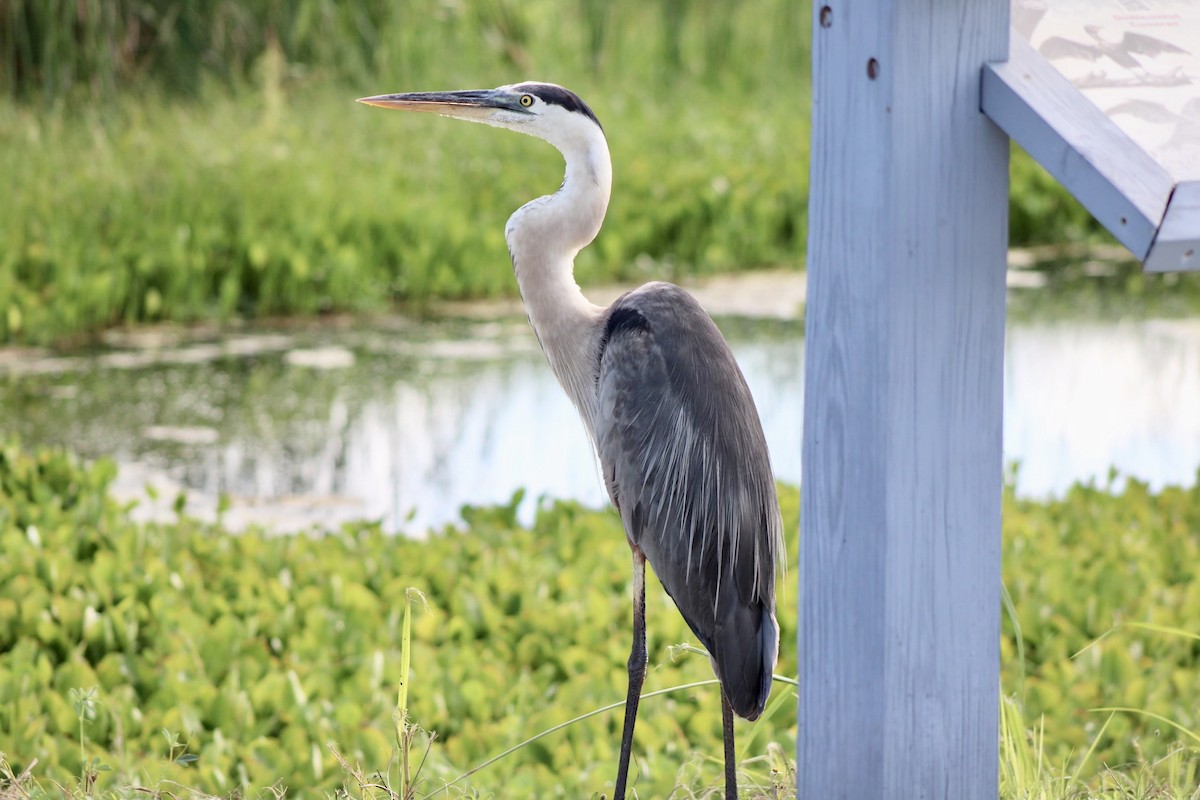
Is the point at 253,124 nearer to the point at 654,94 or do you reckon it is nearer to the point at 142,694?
the point at 654,94

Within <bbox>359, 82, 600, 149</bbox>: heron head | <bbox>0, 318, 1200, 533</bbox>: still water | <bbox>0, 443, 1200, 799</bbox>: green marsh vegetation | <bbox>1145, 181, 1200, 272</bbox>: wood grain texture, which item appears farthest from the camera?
<bbox>0, 318, 1200, 533</bbox>: still water

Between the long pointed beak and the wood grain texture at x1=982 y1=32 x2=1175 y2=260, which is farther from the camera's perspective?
the long pointed beak

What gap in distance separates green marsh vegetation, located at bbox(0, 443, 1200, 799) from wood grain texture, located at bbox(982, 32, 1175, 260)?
100cm

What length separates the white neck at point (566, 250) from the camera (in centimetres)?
239

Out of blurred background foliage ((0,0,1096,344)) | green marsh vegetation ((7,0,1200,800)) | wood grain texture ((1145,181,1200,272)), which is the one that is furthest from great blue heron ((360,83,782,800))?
blurred background foliage ((0,0,1096,344))

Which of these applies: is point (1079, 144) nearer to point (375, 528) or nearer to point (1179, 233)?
point (1179, 233)

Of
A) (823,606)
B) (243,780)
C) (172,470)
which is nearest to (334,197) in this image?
(172,470)

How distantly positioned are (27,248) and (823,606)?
5.09 meters

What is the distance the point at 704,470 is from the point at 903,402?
1.83ft

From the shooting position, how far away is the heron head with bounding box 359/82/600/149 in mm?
2365

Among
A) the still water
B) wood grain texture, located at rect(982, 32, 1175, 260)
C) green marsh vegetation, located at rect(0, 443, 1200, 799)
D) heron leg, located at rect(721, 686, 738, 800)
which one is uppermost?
wood grain texture, located at rect(982, 32, 1175, 260)

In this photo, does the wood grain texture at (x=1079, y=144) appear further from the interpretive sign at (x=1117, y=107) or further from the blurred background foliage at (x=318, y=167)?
the blurred background foliage at (x=318, y=167)

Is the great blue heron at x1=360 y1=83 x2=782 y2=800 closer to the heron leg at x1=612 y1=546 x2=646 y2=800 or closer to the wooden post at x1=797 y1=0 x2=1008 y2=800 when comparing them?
the heron leg at x1=612 y1=546 x2=646 y2=800

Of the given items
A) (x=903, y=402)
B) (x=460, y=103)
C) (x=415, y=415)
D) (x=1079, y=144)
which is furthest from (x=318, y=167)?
(x=1079, y=144)
